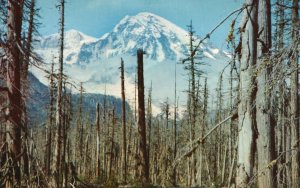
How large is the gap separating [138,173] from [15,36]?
9359 mm

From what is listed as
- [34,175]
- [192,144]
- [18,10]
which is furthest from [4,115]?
[192,144]

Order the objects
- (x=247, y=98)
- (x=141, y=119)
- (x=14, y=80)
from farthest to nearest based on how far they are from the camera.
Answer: (x=141, y=119), (x=14, y=80), (x=247, y=98)

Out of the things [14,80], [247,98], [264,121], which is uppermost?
[14,80]

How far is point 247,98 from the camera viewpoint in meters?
5.43

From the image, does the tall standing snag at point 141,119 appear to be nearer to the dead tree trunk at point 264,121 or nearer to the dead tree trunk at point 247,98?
the dead tree trunk at point 247,98

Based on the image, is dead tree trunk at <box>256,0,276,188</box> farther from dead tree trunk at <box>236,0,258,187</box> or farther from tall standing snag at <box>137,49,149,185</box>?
tall standing snag at <box>137,49,149,185</box>

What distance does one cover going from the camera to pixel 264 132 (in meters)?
5.30

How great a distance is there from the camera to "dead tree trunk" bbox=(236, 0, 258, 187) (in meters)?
5.40

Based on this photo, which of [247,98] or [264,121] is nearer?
[264,121]

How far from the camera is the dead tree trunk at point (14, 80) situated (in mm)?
7754

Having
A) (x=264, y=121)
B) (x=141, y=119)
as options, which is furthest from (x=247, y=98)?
(x=141, y=119)

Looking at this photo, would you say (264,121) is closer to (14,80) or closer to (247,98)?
(247,98)

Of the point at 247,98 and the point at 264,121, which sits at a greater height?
the point at 247,98

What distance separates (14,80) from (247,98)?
482 centimetres
